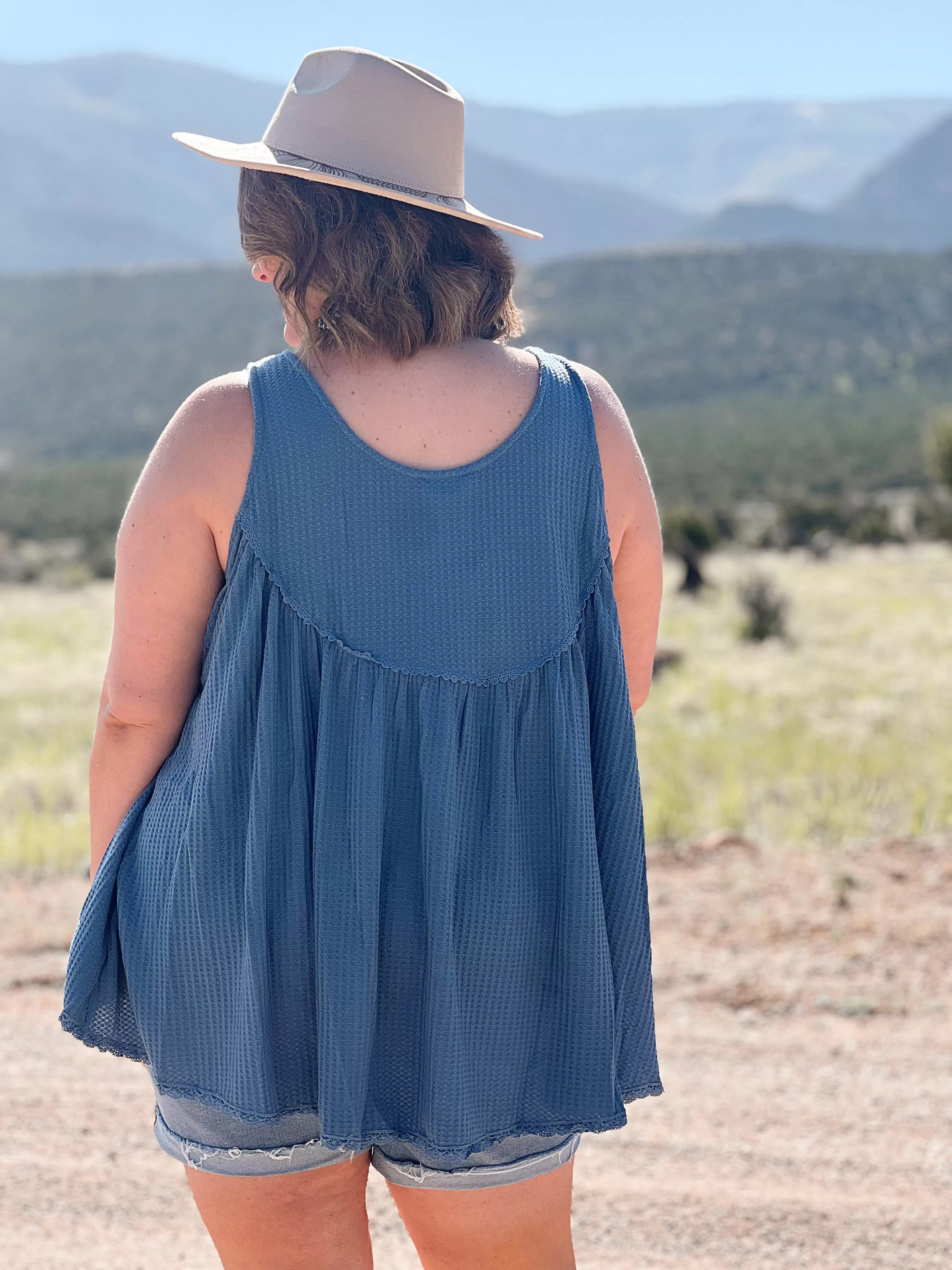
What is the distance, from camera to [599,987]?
1518 millimetres

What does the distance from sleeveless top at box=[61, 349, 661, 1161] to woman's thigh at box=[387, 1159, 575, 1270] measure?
0.29ft

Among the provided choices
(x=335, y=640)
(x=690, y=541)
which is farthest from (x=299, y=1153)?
(x=690, y=541)

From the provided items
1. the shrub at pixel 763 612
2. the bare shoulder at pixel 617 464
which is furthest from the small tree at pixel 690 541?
the bare shoulder at pixel 617 464

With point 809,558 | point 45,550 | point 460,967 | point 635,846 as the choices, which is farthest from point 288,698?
point 45,550

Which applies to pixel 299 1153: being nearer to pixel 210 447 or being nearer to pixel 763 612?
pixel 210 447

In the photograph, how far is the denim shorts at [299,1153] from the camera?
149 cm

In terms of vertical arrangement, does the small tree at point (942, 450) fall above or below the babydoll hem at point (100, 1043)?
below

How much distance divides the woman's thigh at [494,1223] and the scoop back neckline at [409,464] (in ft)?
2.95

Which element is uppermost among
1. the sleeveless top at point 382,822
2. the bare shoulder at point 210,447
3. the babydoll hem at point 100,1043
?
the bare shoulder at point 210,447

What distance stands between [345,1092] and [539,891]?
33 cm

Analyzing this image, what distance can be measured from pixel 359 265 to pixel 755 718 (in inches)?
282

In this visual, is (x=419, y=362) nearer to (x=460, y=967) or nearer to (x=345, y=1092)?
(x=460, y=967)

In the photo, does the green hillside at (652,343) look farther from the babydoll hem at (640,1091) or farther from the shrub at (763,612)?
the babydoll hem at (640,1091)

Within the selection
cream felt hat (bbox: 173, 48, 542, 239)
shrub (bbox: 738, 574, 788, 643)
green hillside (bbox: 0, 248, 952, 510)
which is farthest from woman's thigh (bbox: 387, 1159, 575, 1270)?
green hillside (bbox: 0, 248, 952, 510)
